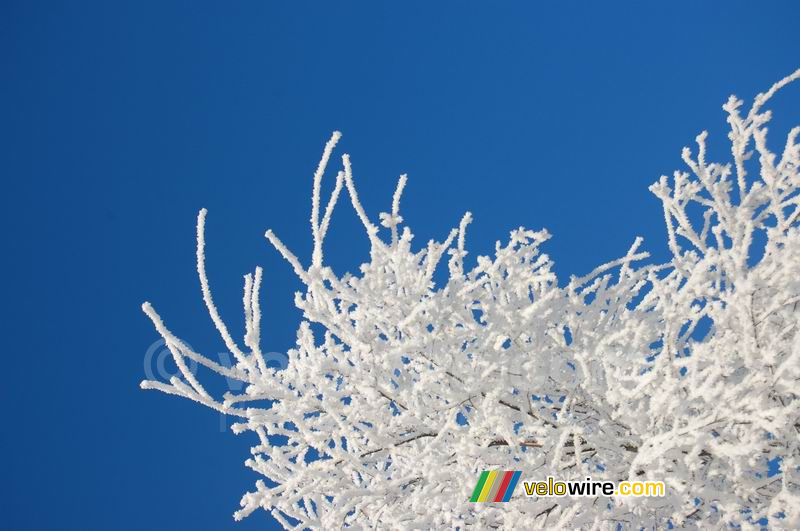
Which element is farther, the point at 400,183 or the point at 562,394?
the point at 400,183

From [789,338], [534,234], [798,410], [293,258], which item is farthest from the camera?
[534,234]

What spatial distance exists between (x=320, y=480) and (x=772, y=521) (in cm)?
230

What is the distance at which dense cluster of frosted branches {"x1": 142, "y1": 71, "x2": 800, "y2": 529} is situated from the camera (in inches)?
140

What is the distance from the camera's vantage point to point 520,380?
389cm

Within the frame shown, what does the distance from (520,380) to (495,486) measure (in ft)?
2.14

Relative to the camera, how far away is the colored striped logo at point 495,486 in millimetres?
3982

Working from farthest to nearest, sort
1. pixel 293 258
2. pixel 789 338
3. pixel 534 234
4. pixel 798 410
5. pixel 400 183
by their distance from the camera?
pixel 534 234 → pixel 400 183 → pixel 789 338 → pixel 293 258 → pixel 798 410

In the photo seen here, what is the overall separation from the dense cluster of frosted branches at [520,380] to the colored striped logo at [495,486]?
67mm

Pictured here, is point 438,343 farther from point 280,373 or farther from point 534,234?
point 534,234

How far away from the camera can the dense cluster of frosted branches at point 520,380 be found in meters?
3.56

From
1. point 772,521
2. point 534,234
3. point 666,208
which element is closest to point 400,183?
point 534,234

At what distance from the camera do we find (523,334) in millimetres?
4238

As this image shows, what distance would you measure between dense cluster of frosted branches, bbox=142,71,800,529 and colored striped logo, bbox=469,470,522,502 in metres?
0.07

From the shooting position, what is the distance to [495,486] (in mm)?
4070
